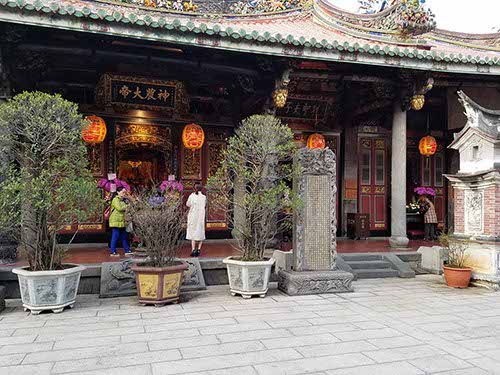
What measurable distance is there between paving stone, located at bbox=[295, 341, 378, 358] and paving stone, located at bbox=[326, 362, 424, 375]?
36cm

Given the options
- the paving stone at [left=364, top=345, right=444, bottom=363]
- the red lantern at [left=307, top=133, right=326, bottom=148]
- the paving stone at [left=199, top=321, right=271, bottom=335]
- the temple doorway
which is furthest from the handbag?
the paving stone at [left=364, top=345, right=444, bottom=363]

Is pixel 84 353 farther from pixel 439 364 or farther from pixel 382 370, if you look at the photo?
pixel 439 364

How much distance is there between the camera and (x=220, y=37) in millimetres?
6680

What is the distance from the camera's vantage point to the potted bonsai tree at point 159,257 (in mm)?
5305

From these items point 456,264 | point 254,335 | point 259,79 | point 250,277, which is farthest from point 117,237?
point 456,264

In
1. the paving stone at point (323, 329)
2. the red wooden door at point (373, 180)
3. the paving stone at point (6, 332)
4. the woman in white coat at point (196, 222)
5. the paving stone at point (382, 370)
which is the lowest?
the paving stone at point (6, 332)

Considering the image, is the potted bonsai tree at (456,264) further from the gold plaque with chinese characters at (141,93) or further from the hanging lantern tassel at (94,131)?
the hanging lantern tassel at (94,131)

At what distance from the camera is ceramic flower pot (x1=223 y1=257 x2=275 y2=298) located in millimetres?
5777

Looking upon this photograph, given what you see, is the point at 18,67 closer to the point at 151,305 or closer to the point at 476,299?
the point at 151,305

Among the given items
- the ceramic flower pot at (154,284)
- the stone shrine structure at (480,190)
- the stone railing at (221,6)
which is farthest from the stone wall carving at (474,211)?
the stone railing at (221,6)

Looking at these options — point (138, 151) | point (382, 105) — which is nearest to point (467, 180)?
point (382, 105)

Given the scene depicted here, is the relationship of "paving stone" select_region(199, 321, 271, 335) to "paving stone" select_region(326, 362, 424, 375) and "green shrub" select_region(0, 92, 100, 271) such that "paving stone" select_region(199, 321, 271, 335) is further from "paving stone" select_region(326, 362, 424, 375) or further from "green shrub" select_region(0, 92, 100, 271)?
"green shrub" select_region(0, 92, 100, 271)

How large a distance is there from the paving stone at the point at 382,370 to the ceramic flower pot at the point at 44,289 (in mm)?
3346

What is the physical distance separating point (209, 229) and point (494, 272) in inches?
228
